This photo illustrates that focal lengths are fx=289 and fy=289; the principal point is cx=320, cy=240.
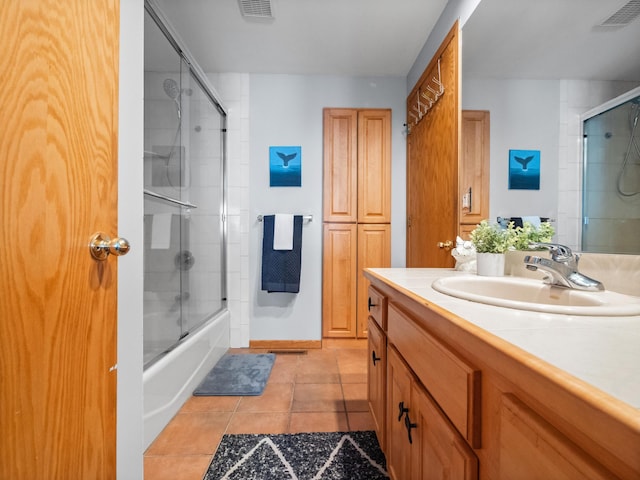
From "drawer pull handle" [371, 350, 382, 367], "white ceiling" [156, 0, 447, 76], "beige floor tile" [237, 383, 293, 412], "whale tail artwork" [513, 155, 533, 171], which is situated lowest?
"beige floor tile" [237, 383, 293, 412]

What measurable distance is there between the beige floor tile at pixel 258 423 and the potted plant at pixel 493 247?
115 cm

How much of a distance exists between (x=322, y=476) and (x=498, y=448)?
95cm

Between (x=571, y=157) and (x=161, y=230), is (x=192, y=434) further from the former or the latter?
(x=571, y=157)

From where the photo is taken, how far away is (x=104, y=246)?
67 cm

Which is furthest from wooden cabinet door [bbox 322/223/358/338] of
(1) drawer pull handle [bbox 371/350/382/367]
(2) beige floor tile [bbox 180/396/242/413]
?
(1) drawer pull handle [bbox 371/350/382/367]

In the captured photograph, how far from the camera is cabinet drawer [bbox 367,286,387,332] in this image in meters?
1.05

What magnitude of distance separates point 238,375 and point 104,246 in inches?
59.1

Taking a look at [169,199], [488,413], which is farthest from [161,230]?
[488,413]

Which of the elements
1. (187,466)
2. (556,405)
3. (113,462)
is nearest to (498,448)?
(556,405)

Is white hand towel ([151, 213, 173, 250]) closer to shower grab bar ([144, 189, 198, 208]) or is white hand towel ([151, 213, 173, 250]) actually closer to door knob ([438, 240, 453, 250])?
shower grab bar ([144, 189, 198, 208])

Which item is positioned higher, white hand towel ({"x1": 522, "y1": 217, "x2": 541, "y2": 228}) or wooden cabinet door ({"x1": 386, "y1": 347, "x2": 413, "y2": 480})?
white hand towel ({"x1": 522, "y1": 217, "x2": 541, "y2": 228})

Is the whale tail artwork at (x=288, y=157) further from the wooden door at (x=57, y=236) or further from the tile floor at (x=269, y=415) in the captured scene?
the wooden door at (x=57, y=236)

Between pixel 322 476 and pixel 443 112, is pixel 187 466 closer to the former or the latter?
pixel 322 476

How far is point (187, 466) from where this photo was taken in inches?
45.5
